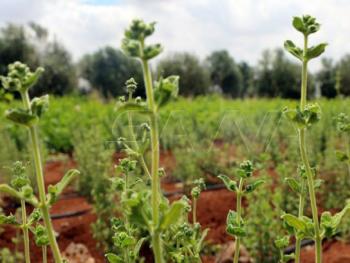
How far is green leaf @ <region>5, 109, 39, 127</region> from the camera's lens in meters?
1.20

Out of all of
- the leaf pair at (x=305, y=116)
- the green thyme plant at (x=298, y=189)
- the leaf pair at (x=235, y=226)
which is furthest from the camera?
the green thyme plant at (x=298, y=189)

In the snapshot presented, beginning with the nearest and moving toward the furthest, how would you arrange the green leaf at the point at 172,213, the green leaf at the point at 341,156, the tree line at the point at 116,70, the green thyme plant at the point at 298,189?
the green leaf at the point at 172,213
the green thyme plant at the point at 298,189
the green leaf at the point at 341,156
the tree line at the point at 116,70

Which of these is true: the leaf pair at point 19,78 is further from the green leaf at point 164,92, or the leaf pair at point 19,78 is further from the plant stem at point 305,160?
the plant stem at point 305,160

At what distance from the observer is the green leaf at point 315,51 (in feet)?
5.22

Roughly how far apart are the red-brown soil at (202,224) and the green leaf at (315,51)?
2921 mm

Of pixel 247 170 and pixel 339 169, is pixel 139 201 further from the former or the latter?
pixel 339 169

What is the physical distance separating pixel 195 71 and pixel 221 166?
32.2 meters

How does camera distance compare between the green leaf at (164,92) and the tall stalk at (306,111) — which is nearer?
the green leaf at (164,92)

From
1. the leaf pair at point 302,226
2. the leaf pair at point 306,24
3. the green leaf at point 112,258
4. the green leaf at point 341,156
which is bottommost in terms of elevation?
the green leaf at point 112,258

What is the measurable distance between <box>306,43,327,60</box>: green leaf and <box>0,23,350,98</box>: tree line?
1201 inches

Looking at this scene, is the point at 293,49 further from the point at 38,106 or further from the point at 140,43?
the point at 38,106

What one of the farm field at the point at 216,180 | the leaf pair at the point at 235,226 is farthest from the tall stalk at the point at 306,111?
the farm field at the point at 216,180

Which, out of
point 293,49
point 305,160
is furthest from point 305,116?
point 293,49

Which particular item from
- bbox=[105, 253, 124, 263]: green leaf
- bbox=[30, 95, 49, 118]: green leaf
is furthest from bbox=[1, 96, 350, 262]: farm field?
bbox=[30, 95, 49, 118]: green leaf
